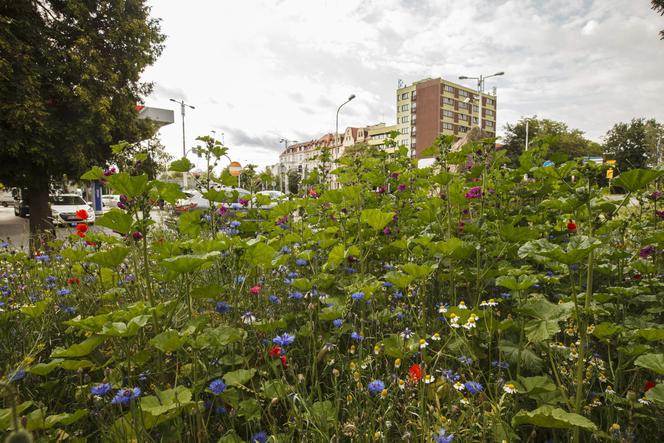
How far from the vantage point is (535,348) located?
2098 millimetres

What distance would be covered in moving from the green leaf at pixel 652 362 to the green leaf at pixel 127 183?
2191 mm

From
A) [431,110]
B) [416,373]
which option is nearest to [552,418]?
[416,373]

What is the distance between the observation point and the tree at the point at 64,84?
8469 mm

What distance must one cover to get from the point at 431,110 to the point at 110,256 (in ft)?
242

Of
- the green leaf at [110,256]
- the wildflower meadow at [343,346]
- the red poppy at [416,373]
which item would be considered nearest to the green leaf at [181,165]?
the wildflower meadow at [343,346]

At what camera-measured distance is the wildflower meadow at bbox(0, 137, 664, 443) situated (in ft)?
4.55

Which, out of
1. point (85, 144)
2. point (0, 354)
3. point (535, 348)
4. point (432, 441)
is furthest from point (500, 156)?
point (85, 144)

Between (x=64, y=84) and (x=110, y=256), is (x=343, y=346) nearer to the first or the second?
(x=110, y=256)

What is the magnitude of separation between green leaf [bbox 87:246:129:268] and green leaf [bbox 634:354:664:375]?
2162mm

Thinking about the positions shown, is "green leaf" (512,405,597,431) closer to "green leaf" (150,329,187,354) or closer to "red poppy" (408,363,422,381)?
"red poppy" (408,363,422,381)

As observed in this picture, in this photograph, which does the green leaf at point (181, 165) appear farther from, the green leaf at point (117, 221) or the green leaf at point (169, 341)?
the green leaf at point (169, 341)

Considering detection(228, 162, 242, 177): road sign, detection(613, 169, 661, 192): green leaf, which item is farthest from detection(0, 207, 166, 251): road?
detection(613, 169, 661, 192): green leaf

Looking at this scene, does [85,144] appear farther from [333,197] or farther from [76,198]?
[76,198]

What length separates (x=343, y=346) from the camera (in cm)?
238
